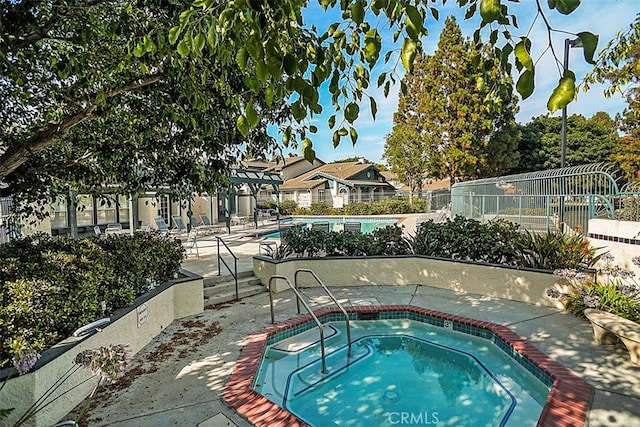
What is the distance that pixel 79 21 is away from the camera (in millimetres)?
4164

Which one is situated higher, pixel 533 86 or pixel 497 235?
pixel 533 86

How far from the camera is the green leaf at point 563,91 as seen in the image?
97 centimetres

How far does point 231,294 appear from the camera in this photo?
7879mm

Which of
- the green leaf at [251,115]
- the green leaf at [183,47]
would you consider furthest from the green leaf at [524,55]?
the green leaf at [183,47]

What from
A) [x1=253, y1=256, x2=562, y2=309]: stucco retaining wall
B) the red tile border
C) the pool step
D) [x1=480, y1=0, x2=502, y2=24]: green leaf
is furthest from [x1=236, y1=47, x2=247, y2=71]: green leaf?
[x1=253, y1=256, x2=562, y2=309]: stucco retaining wall

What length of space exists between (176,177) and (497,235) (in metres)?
6.90

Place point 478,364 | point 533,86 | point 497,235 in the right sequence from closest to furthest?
1. point 533,86
2. point 478,364
3. point 497,235

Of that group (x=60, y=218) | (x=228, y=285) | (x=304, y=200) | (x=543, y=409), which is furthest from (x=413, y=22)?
(x=304, y=200)

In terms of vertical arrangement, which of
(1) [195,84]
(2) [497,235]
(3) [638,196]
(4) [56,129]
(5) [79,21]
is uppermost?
(5) [79,21]

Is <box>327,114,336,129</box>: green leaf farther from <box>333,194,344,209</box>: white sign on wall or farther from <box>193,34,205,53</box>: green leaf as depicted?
<box>333,194,344,209</box>: white sign on wall

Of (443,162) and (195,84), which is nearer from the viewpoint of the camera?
(195,84)

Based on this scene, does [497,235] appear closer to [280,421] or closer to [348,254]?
[348,254]

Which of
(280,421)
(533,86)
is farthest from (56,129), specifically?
(533,86)

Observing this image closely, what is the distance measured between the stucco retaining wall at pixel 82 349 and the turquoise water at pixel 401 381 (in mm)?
1906
